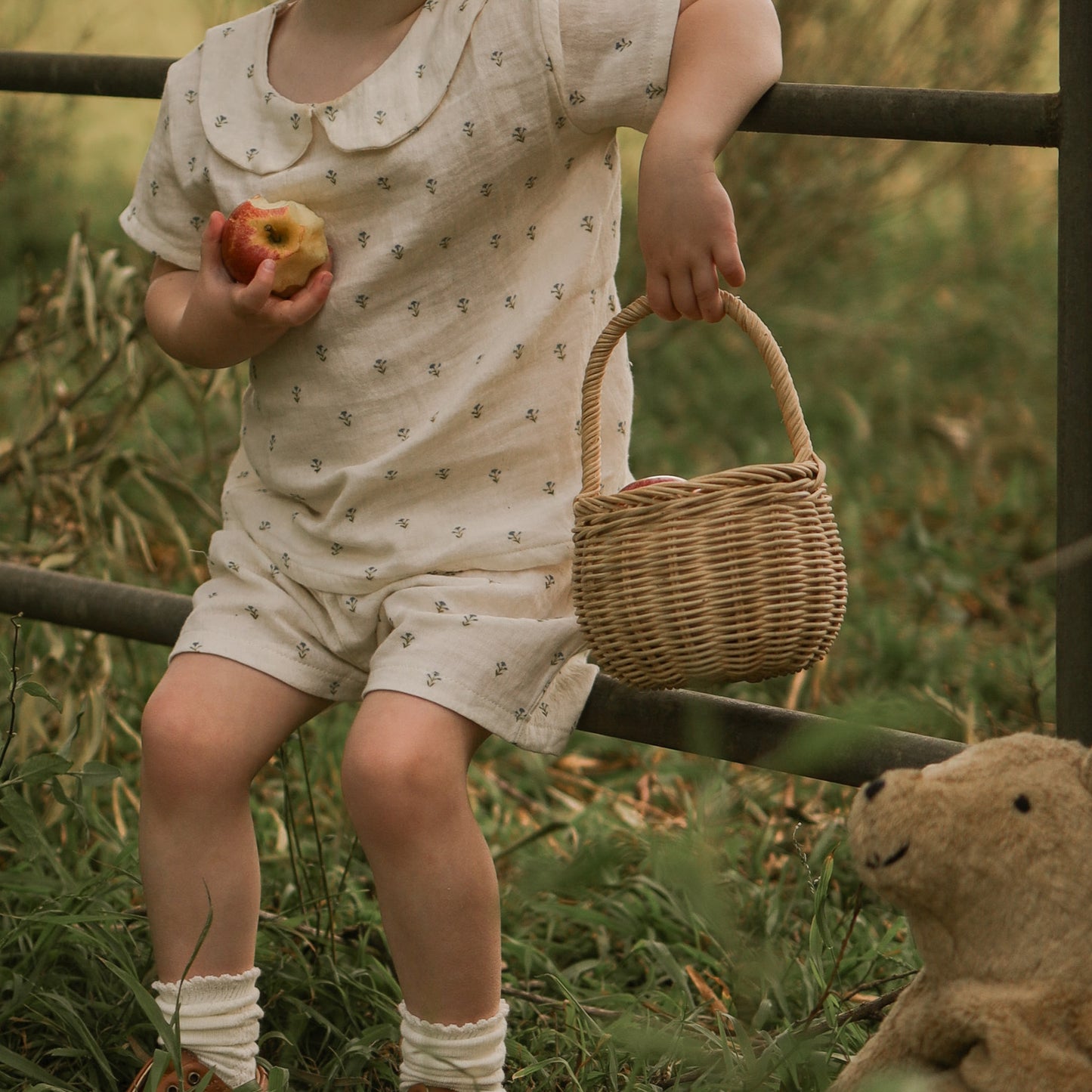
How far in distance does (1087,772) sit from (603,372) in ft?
1.63

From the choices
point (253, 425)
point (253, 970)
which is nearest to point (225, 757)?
point (253, 970)

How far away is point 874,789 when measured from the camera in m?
0.90

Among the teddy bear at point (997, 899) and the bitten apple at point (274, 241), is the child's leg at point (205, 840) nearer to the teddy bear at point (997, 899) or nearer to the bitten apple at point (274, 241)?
the bitten apple at point (274, 241)

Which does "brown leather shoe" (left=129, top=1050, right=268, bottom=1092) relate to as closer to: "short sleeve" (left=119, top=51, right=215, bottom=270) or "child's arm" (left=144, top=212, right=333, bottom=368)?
"child's arm" (left=144, top=212, right=333, bottom=368)

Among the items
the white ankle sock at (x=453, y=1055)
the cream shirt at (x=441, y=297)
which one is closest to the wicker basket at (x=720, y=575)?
the cream shirt at (x=441, y=297)

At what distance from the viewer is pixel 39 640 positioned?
8.22ft

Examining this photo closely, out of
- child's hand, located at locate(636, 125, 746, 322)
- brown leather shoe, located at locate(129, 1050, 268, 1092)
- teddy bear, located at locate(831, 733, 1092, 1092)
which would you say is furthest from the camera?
brown leather shoe, located at locate(129, 1050, 268, 1092)

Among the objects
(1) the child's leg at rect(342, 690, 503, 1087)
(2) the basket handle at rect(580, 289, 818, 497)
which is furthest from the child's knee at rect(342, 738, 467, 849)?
(2) the basket handle at rect(580, 289, 818, 497)

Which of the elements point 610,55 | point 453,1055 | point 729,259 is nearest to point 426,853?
point 453,1055

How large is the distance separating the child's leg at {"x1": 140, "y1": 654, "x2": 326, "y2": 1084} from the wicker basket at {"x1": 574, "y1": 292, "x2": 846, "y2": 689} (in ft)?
1.22

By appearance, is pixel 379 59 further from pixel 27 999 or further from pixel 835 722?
pixel 27 999

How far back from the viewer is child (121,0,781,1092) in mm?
1222

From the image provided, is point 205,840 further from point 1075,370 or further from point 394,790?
point 1075,370

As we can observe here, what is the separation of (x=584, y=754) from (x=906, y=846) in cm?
167
